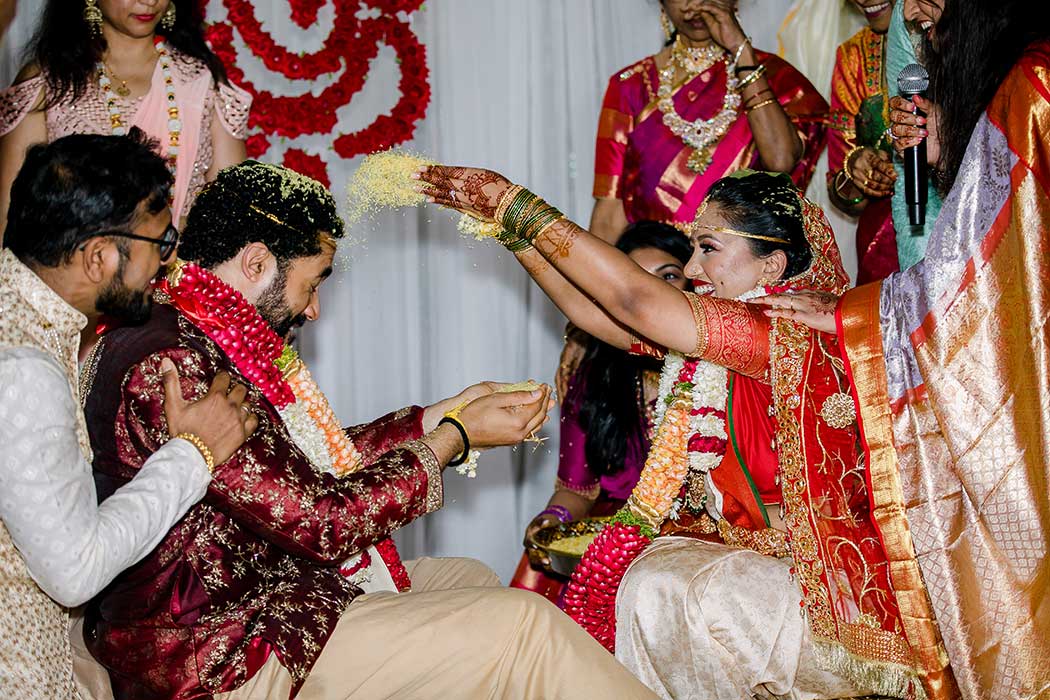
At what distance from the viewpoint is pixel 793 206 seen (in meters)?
3.55

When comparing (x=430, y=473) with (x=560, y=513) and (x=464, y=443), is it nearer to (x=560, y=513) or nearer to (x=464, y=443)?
(x=464, y=443)

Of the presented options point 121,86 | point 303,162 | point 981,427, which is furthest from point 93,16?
point 981,427

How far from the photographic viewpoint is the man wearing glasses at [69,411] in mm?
2240

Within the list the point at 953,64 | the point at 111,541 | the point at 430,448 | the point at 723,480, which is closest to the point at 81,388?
the point at 111,541

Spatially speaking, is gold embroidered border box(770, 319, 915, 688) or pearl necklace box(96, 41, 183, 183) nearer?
gold embroidered border box(770, 319, 915, 688)

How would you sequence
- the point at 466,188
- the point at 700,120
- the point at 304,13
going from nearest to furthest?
the point at 466,188 → the point at 700,120 → the point at 304,13

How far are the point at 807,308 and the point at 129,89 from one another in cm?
285

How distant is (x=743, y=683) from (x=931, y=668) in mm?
508

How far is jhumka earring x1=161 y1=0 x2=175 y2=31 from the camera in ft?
14.9

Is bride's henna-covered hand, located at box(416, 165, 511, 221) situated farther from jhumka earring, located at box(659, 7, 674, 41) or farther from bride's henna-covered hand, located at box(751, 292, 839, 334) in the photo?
jhumka earring, located at box(659, 7, 674, 41)

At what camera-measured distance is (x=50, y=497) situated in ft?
7.32

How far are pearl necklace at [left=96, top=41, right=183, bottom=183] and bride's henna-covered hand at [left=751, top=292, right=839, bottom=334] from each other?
2461 millimetres

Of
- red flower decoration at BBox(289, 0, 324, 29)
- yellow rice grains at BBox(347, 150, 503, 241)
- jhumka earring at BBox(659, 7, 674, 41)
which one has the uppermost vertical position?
red flower decoration at BBox(289, 0, 324, 29)

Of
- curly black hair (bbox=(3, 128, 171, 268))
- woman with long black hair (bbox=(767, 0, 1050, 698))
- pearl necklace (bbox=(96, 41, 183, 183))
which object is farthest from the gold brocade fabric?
pearl necklace (bbox=(96, 41, 183, 183))
